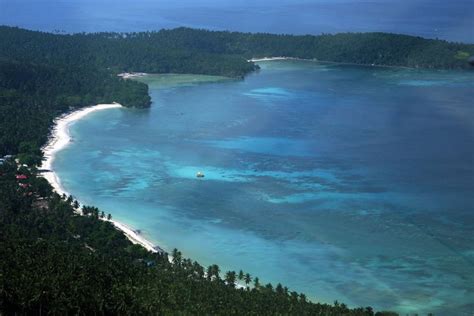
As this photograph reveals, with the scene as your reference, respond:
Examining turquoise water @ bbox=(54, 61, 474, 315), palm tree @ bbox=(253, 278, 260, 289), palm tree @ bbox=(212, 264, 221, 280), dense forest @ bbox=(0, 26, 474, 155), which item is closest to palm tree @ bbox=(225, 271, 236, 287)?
palm tree @ bbox=(212, 264, 221, 280)

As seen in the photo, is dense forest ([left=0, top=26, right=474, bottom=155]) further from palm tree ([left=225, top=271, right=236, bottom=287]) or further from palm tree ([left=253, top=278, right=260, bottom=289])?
palm tree ([left=253, top=278, right=260, bottom=289])

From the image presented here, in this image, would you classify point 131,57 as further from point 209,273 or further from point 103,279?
point 103,279

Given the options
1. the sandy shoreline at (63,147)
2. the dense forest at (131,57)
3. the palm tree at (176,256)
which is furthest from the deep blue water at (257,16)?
the palm tree at (176,256)

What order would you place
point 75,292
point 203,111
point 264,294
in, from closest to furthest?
1. point 75,292
2. point 264,294
3. point 203,111

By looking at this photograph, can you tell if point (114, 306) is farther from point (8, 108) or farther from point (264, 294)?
point (8, 108)

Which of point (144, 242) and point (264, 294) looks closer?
point (264, 294)

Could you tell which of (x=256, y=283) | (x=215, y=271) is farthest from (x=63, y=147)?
(x=256, y=283)

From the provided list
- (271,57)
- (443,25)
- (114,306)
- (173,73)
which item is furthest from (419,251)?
(443,25)
